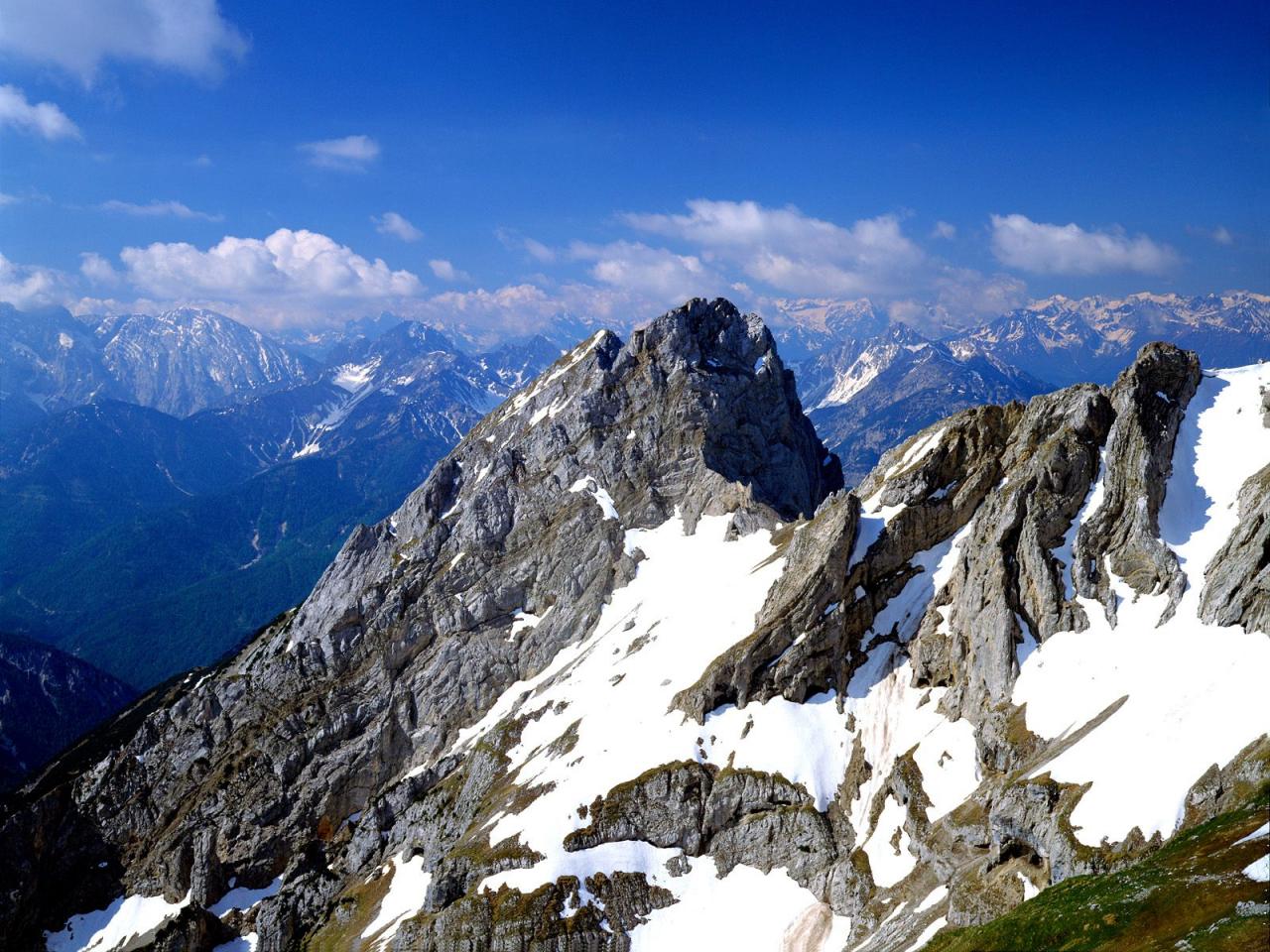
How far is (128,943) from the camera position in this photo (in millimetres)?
107562

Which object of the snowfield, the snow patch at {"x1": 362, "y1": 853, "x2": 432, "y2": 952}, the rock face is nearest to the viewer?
the snowfield

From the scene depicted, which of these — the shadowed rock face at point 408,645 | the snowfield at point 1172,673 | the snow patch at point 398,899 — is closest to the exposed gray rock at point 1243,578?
the snowfield at point 1172,673

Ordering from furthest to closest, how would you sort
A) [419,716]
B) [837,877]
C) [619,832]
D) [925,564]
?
[419,716], [925,564], [619,832], [837,877]

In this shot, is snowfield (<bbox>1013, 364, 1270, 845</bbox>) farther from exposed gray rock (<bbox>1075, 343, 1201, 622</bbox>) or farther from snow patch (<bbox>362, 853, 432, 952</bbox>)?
snow patch (<bbox>362, 853, 432, 952</bbox>)

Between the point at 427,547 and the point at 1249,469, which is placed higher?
the point at 427,547

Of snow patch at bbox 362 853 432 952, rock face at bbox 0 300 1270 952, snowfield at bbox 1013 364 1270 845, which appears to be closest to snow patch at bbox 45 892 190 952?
rock face at bbox 0 300 1270 952

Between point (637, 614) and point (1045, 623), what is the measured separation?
5899cm

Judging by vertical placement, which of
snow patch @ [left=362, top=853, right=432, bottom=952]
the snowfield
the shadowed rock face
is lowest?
the snowfield

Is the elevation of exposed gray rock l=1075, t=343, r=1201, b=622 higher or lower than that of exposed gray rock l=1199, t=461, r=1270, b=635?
higher

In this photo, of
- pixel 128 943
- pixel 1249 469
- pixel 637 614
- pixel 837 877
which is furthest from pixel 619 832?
pixel 128 943

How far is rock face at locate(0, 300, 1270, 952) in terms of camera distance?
6328cm

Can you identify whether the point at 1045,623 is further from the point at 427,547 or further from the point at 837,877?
the point at 427,547

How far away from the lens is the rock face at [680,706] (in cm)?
6328

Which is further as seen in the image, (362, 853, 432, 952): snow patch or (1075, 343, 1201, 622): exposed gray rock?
(362, 853, 432, 952): snow patch
